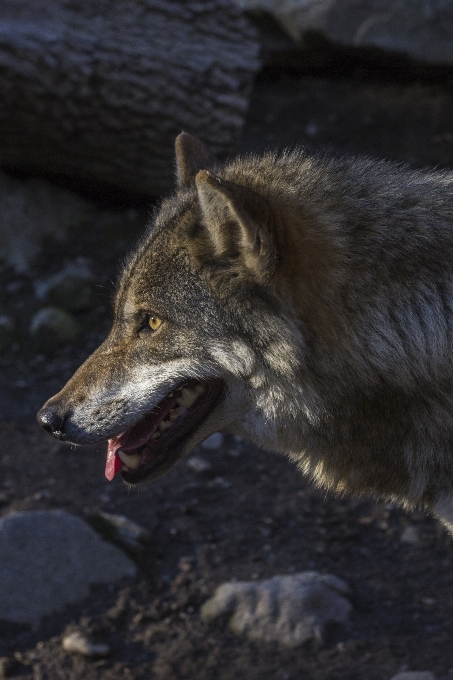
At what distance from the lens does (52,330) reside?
20.0 feet

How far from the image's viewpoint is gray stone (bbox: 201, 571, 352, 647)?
3.85 m

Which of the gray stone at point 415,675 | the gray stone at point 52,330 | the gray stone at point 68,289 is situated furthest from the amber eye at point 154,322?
the gray stone at point 68,289

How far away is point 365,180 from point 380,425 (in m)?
0.93

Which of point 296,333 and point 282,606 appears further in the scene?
point 282,606

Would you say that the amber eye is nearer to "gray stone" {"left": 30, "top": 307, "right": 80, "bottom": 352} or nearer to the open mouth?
the open mouth

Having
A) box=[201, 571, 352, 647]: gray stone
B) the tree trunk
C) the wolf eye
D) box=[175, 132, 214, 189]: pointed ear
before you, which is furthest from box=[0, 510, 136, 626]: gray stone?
the tree trunk

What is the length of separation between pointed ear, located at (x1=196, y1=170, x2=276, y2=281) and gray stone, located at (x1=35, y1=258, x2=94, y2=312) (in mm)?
3542

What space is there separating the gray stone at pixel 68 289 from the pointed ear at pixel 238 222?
3.54 meters

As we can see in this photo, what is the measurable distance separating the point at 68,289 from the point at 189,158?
9.54ft

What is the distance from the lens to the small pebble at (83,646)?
3762 mm

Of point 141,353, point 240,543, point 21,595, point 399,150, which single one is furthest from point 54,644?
point 399,150

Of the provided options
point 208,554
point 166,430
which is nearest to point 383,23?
point 208,554

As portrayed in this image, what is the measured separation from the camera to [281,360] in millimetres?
2898

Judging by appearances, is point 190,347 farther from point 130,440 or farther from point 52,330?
point 52,330
